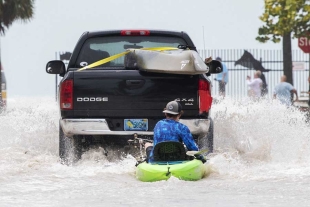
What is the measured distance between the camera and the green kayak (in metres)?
14.7

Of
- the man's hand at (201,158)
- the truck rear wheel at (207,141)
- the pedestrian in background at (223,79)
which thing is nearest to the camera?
the man's hand at (201,158)

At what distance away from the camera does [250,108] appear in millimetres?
25750

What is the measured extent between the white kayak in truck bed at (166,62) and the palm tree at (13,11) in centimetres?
3123

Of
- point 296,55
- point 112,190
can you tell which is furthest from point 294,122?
point 296,55

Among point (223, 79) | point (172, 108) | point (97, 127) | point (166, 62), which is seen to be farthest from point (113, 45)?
point (223, 79)

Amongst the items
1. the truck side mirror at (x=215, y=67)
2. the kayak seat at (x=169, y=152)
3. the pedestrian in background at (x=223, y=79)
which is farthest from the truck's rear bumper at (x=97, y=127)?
the pedestrian in background at (x=223, y=79)

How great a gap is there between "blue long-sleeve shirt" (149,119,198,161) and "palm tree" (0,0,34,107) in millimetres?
32429

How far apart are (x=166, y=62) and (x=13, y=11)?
31707mm

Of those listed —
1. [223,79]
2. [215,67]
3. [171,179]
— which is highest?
[215,67]

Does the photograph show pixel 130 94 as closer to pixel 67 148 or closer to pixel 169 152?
pixel 67 148

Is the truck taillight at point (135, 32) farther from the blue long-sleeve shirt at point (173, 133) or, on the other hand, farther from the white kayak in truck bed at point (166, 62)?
the blue long-sleeve shirt at point (173, 133)

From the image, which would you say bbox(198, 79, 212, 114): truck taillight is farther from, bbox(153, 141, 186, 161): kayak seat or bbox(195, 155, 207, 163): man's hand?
bbox(153, 141, 186, 161): kayak seat

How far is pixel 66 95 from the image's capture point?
16109 millimetres

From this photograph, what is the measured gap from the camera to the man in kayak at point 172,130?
15.2 metres
